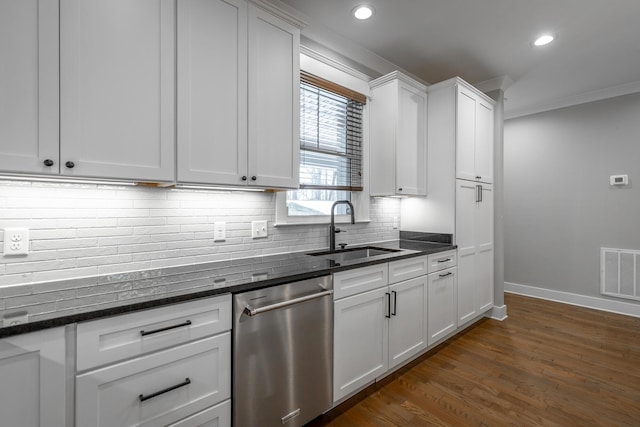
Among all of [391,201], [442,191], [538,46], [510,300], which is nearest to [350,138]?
[391,201]

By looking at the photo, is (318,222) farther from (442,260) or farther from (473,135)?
(473,135)

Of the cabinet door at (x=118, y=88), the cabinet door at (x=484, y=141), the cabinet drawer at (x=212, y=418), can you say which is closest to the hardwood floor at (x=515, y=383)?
the cabinet drawer at (x=212, y=418)

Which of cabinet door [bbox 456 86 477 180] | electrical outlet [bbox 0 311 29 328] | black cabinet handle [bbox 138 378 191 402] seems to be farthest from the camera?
cabinet door [bbox 456 86 477 180]

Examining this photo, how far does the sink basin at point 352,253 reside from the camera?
2453mm

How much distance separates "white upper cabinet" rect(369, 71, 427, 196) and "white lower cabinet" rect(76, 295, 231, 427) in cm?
192

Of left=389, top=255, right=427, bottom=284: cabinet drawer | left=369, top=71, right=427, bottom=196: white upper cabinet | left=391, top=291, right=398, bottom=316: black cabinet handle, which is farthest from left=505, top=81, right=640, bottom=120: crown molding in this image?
left=391, top=291, right=398, bottom=316: black cabinet handle

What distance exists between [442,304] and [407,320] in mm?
560

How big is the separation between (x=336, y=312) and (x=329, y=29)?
222 centimetres

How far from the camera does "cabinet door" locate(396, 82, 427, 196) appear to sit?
9.12ft

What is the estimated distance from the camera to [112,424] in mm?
1101

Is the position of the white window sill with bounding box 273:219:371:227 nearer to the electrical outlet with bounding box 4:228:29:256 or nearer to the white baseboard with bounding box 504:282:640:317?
Result: the electrical outlet with bounding box 4:228:29:256

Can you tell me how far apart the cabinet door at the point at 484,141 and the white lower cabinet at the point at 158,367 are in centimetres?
300

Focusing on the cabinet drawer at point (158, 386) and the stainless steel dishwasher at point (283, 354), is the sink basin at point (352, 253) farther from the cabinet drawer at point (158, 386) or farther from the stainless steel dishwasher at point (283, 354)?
the cabinet drawer at point (158, 386)

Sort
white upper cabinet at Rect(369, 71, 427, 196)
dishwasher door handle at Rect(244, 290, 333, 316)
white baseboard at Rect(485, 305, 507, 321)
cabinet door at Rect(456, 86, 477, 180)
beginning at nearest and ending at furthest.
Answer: dishwasher door handle at Rect(244, 290, 333, 316), white upper cabinet at Rect(369, 71, 427, 196), cabinet door at Rect(456, 86, 477, 180), white baseboard at Rect(485, 305, 507, 321)
